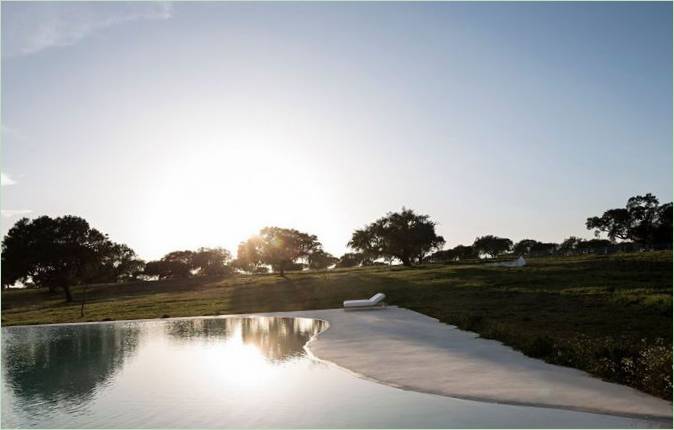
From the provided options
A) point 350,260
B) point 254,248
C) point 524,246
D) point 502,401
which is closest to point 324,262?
point 350,260

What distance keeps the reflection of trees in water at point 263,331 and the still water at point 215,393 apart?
151 millimetres

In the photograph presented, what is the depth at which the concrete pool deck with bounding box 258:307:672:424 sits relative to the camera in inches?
396

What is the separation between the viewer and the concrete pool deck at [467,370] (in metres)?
10.1

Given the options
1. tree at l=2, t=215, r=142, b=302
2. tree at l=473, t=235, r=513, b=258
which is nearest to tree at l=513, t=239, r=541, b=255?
tree at l=473, t=235, r=513, b=258

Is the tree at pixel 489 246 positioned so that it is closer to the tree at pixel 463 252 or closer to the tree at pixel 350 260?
the tree at pixel 463 252

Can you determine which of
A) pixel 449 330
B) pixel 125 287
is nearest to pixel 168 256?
pixel 125 287

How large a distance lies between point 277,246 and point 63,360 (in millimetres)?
57893

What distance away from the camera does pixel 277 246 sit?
77.0m

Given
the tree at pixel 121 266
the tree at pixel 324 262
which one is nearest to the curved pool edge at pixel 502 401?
the tree at pixel 121 266

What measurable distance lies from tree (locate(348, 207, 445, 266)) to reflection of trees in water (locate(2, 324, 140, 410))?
51.8 metres

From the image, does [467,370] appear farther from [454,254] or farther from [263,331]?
[454,254]

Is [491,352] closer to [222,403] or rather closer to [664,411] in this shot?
[664,411]

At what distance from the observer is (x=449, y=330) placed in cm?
2067

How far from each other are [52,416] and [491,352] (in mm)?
11567
